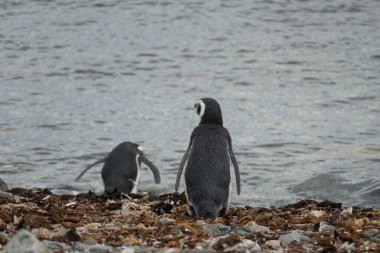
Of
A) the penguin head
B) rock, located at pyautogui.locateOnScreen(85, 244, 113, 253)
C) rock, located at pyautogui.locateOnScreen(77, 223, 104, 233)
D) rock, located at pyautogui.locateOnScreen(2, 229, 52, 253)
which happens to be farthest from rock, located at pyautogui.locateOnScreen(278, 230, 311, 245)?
the penguin head

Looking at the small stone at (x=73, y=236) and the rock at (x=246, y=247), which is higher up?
the small stone at (x=73, y=236)

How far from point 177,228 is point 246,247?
0.69 meters

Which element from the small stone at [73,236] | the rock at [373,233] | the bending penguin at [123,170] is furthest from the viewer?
the bending penguin at [123,170]

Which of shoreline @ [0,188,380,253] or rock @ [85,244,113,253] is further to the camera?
shoreline @ [0,188,380,253]

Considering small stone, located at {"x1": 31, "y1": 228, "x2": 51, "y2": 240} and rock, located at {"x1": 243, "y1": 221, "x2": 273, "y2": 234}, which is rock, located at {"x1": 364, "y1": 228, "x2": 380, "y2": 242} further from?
small stone, located at {"x1": 31, "y1": 228, "x2": 51, "y2": 240}

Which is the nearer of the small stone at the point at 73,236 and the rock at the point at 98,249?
the rock at the point at 98,249

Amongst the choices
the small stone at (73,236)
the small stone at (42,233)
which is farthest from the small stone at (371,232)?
the small stone at (42,233)

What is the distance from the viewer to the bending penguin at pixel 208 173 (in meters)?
6.69

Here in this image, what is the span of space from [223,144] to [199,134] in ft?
0.69

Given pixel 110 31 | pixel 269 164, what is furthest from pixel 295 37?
pixel 269 164

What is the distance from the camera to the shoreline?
202 inches

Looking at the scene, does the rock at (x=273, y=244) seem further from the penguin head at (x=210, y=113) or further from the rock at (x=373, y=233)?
the penguin head at (x=210, y=113)

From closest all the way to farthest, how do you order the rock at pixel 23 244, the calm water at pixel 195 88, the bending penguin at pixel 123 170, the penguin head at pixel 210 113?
1. the rock at pixel 23 244
2. the penguin head at pixel 210 113
3. the bending penguin at pixel 123 170
4. the calm water at pixel 195 88

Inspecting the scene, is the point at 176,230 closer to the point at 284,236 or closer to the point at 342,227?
the point at 284,236
